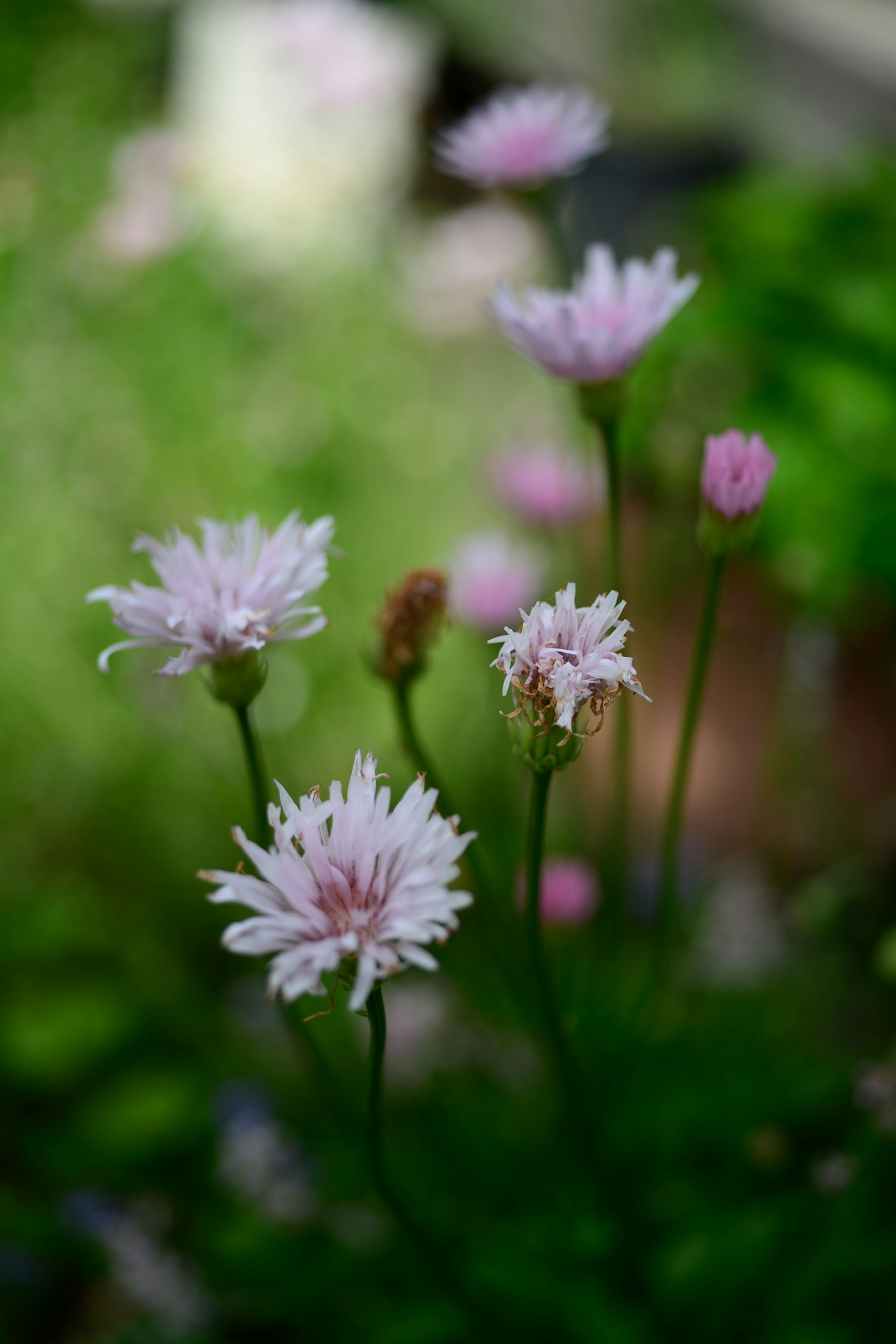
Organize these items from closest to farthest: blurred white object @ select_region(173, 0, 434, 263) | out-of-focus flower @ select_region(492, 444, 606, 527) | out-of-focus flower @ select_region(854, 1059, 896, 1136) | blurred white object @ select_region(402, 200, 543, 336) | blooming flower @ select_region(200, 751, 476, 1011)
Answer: blooming flower @ select_region(200, 751, 476, 1011) → out-of-focus flower @ select_region(854, 1059, 896, 1136) → out-of-focus flower @ select_region(492, 444, 606, 527) → blurred white object @ select_region(402, 200, 543, 336) → blurred white object @ select_region(173, 0, 434, 263)

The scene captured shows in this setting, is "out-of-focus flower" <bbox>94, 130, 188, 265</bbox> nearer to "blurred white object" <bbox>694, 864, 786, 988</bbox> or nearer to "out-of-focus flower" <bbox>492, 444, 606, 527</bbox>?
"out-of-focus flower" <bbox>492, 444, 606, 527</bbox>

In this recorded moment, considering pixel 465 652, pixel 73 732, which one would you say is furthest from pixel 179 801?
pixel 465 652

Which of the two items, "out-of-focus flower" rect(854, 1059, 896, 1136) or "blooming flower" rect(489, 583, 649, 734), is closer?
"blooming flower" rect(489, 583, 649, 734)

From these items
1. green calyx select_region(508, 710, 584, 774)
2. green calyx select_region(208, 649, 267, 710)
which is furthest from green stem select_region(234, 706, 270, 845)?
green calyx select_region(508, 710, 584, 774)

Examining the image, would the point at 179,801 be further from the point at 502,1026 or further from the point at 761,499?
the point at 761,499

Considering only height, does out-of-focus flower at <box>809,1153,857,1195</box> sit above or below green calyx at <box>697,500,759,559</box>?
below

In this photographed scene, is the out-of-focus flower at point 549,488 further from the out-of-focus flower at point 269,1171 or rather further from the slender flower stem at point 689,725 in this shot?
the out-of-focus flower at point 269,1171
